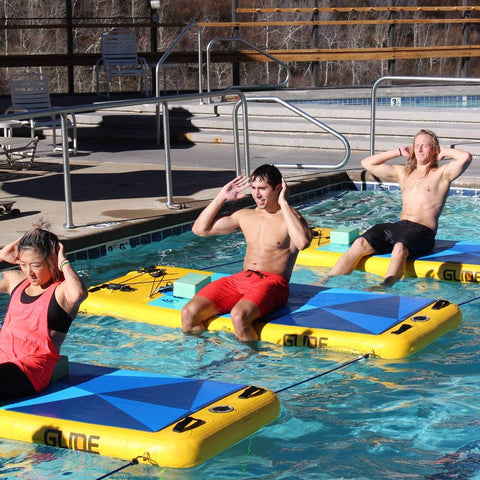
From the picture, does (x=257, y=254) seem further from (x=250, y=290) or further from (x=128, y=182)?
(x=128, y=182)

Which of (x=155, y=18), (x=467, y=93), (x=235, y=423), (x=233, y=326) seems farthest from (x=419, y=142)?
(x=155, y=18)

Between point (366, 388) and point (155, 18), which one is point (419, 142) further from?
point (155, 18)

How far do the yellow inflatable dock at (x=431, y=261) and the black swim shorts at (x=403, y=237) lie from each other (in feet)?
0.24

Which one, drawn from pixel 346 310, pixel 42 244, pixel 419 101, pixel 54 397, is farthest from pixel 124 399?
pixel 419 101

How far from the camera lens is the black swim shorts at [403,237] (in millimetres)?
7309

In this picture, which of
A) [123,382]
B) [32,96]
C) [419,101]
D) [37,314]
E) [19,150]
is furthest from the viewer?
[419,101]

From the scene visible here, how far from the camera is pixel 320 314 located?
5.81 metres

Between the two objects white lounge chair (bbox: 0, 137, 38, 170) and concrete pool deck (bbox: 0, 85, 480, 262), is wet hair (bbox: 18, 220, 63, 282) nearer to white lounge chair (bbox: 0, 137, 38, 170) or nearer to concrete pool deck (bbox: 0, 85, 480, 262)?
concrete pool deck (bbox: 0, 85, 480, 262)

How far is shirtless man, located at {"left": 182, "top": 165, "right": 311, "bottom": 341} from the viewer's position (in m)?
5.77

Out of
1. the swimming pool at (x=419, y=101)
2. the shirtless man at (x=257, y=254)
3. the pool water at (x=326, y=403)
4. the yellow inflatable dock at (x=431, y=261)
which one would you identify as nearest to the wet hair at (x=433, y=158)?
the yellow inflatable dock at (x=431, y=261)

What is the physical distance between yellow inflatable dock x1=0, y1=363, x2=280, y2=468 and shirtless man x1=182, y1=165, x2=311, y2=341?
1148 millimetres

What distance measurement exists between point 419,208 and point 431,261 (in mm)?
484

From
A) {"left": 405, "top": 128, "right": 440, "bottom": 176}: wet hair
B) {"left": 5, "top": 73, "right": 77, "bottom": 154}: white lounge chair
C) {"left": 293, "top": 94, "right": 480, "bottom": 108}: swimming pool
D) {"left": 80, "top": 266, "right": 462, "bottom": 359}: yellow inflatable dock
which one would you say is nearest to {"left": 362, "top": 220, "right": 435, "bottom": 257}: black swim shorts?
{"left": 405, "top": 128, "right": 440, "bottom": 176}: wet hair

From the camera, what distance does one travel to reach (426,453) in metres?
4.24
